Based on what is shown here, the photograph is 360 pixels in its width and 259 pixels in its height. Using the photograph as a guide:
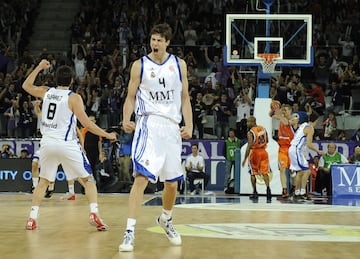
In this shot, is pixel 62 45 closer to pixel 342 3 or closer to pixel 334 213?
pixel 342 3

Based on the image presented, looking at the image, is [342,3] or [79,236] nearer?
[79,236]

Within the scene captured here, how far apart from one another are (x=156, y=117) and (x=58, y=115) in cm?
224

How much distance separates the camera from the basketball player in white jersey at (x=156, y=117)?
7250 millimetres

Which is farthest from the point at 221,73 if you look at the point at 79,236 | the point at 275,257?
the point at 275,257

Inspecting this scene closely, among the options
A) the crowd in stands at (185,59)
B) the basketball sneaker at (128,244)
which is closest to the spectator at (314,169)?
the crowd in stands at (185,59)

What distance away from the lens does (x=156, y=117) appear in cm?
740

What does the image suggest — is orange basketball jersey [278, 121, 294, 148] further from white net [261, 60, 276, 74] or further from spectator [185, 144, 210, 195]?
spectator [185, 144, 210, 195]

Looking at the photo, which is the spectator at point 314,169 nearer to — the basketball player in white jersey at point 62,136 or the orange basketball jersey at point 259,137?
the orange basketball jersey at point 259,137

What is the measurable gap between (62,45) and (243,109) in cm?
928

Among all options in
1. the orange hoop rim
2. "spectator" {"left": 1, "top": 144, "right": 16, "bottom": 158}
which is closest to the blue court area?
the orange hoop rim

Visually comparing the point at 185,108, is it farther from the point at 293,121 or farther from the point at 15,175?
the point at 15,175

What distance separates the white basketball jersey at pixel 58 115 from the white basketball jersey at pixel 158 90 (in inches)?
78.0

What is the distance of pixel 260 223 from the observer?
10133 mm

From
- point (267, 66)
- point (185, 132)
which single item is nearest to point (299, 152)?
point (267, 66)
